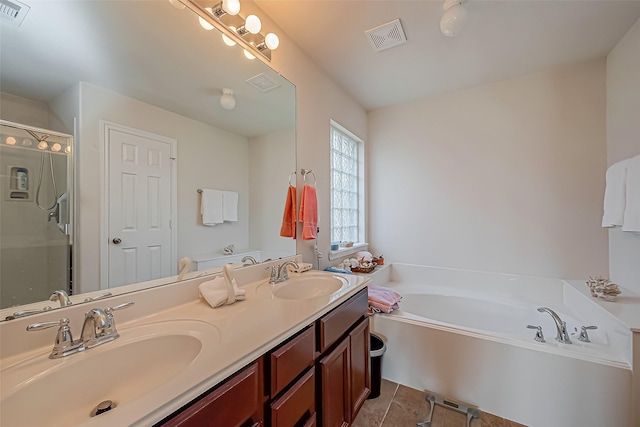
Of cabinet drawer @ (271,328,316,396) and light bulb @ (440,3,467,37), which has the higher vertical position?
light bulb @ (440,3,467,37)

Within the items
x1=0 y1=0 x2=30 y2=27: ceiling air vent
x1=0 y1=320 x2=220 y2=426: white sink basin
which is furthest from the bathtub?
x1=0 y1=0 x2=30 y2=27: ceiling air vent

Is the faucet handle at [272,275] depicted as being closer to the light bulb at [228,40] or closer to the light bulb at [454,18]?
the light bulb at [228,40]

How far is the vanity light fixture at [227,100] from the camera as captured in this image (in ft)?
4.63

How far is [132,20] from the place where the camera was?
103 centimetres

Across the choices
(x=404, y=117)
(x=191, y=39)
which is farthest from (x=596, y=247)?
(x=191, y=39)

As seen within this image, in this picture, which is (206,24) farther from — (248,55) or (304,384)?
(304,384)

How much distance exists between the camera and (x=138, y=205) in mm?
1028

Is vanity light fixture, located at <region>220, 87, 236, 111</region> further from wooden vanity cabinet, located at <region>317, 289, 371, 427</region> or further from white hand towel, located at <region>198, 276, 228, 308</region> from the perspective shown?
wooden vanity cabinet, located at <region>317, 289, 371, 427</region>

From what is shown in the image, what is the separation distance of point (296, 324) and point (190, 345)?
14.0 inches

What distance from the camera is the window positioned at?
2719 millimetres

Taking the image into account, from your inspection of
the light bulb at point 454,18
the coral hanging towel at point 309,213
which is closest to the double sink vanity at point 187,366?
the coral hanging towel at point 309,213

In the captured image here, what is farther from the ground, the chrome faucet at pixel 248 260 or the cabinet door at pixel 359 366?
the chrome faucet at pixel 248 260

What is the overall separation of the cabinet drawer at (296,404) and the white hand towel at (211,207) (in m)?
0.87

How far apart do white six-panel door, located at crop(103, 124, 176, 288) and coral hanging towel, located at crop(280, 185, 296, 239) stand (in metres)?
0.79
